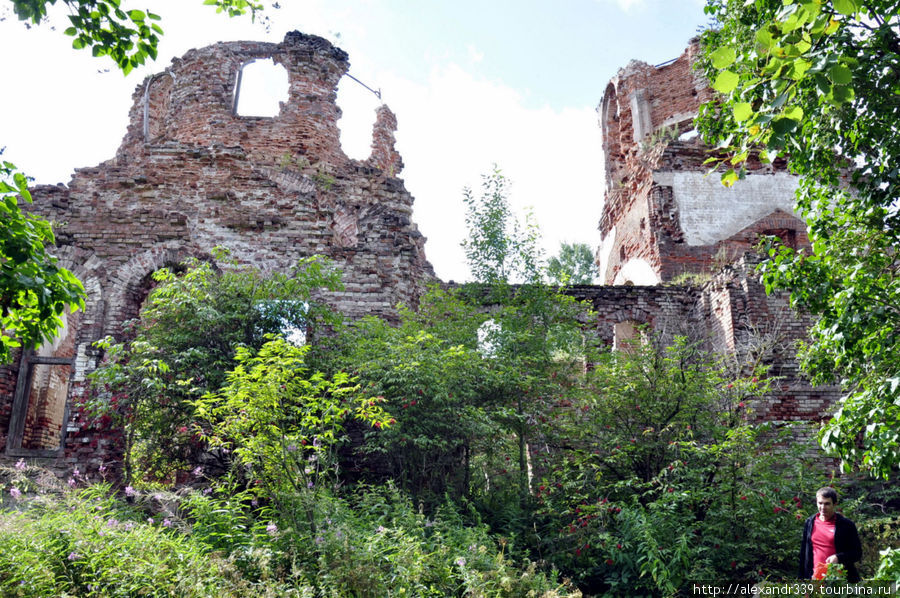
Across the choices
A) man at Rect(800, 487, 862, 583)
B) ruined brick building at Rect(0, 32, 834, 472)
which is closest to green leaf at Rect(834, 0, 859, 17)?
man at Rect(800, 487, 862, 583)

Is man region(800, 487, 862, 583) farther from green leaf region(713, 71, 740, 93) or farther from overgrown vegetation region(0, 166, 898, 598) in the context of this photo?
green leaf region(713, 71, 740, 93)

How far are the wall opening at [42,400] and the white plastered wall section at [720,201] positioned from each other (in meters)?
12.9

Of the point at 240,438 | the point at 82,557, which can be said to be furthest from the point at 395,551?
the point at 82,557

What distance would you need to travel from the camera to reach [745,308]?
11.6 m

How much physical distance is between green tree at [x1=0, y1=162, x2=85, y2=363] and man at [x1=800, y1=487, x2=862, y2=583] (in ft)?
19.6

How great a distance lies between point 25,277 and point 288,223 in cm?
643

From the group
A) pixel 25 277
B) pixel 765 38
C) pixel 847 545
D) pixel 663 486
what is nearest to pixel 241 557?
pixel 25 277

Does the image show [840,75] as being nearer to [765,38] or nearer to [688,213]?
[765,38]

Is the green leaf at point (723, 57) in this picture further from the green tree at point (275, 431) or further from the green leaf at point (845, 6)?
the green tree at point (275, 431)

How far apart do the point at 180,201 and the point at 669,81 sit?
48.9 ft

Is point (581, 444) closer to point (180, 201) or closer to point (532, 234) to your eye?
point (532, 234)

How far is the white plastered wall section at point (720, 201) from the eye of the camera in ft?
50.9

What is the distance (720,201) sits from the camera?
51.4 feet

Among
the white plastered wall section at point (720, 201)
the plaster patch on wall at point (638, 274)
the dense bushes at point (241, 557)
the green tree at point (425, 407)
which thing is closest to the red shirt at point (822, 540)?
the dense bushes at point (241, 557)
